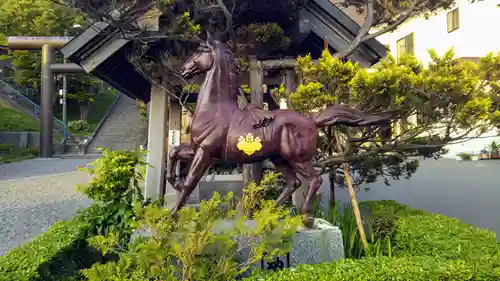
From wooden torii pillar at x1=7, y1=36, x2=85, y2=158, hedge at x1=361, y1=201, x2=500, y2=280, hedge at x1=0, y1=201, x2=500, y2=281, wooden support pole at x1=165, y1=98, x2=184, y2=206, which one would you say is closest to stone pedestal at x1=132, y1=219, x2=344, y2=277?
hedge at x1=0, y1=201, x2=500, y2=281

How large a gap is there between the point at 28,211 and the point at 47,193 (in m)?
2.52

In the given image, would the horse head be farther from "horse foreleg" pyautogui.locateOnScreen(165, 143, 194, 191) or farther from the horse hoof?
the horse hoof

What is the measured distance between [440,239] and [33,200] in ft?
31.1

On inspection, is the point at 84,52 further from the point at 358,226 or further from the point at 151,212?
the point at 358,226

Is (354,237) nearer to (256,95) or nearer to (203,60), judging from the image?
(256,95)

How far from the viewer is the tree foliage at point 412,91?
157 inches

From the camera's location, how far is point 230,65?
4.09m

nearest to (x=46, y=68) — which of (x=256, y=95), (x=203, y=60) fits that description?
(x=256, y=95)

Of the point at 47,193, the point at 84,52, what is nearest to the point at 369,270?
the point at 84,52

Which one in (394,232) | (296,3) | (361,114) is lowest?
(394,232)

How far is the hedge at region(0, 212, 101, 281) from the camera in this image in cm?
332

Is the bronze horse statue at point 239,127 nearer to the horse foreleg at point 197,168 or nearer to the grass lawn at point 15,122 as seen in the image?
the horse foreleg at point 197,168

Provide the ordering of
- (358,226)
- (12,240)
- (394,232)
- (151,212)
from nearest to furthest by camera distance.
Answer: (151,212) → (358,226) → (394,232) → (12,240)

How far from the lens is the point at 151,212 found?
3000mm
